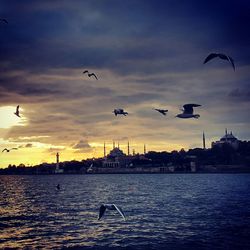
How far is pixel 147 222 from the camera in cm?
3500

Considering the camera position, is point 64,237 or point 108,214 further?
point 108,214

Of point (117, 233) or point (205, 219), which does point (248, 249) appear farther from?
point (205, 219)

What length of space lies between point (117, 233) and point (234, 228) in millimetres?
10127

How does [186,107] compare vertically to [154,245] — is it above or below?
above

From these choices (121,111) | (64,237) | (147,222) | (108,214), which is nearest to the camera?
(121,111)

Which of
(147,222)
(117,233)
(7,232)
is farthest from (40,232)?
(147,222)

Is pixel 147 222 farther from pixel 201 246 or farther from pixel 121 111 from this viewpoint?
pixel 121 111

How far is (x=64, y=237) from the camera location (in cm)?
2819

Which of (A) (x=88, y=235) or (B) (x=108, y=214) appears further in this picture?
(B) (x=108, y=214)

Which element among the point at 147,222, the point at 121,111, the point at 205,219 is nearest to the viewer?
the point at 121,111

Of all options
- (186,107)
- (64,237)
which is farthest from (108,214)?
(186,107)

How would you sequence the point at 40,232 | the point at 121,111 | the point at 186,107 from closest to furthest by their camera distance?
the point at 186,107 → the point at 121,111 → the point at 40,232

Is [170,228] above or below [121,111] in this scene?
below

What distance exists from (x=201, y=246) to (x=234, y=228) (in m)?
8.09
